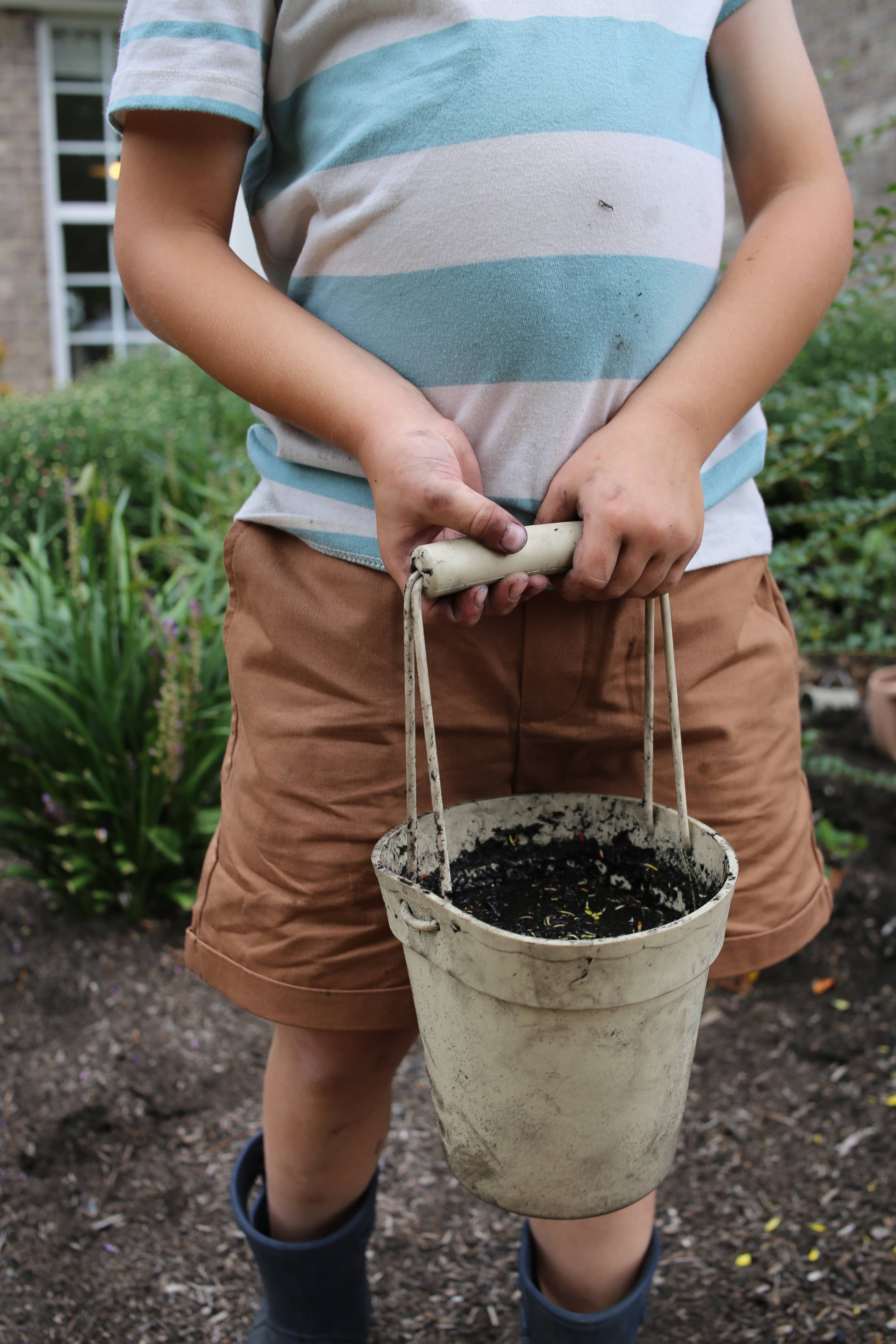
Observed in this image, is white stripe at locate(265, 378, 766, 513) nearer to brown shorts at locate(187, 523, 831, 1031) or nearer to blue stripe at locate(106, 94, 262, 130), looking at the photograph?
brown shorts at locate(187, 523, 831, 1031)

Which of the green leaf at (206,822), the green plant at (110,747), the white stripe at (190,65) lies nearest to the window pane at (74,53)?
the green plant at (110,747)

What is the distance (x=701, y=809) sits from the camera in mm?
1104

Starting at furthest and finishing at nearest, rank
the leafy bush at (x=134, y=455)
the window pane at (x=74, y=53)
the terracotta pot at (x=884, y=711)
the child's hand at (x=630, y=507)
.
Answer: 1. the window pane at (x=74, y=53)
2. the leafy bush at (x=134, y=455)
3. the terracotta pot at (x=884, y=711)
4. the child's hand at (x=630, y=507)

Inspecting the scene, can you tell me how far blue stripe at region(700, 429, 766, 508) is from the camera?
3.52 ft

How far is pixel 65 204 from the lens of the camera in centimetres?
951

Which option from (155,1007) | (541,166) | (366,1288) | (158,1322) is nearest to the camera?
(541,166)

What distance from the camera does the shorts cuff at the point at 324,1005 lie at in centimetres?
107

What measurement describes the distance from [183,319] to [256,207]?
0.23 metres

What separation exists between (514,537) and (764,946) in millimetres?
595

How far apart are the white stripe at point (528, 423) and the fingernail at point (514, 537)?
17cm

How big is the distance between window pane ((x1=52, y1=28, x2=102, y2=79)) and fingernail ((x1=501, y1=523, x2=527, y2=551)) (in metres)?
10.7

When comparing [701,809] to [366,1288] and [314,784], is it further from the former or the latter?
[366,1288]

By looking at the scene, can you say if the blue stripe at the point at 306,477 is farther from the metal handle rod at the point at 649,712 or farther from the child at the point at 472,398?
the metal handle rod at the point at 649,712

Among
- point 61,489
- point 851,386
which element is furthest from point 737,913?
point 61,489
